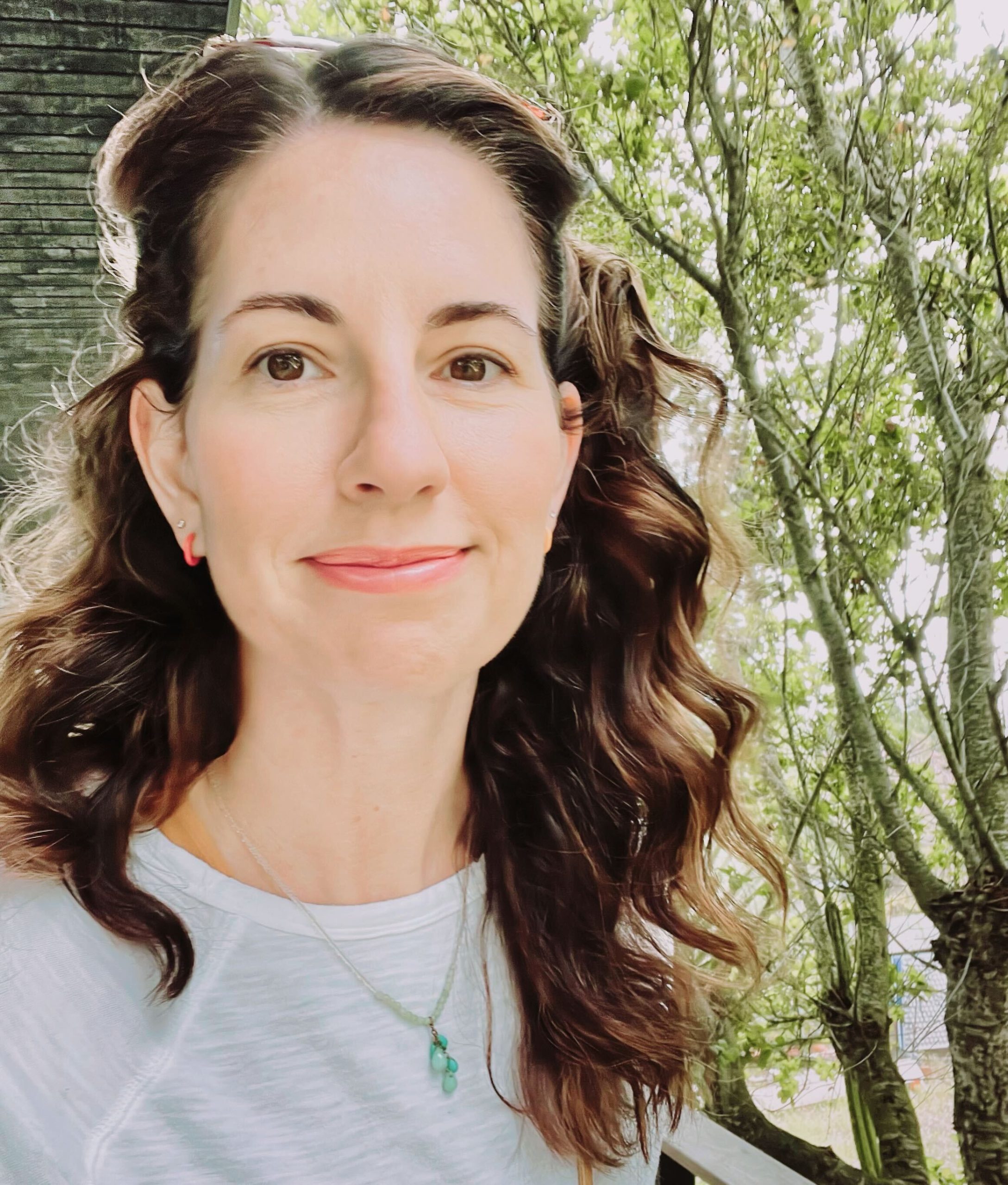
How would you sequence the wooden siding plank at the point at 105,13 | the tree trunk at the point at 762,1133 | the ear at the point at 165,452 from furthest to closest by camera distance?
the tree trunk at the point at 762,1133
the wooden siding plank at the point at 105,13
the ear at the point at 165,452

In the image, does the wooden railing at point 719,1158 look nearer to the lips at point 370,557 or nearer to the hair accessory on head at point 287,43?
the lips at point 370,557

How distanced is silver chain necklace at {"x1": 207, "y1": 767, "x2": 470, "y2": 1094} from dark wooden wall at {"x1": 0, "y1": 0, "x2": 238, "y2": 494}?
2.18 feet

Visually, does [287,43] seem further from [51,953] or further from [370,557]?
[51,953]

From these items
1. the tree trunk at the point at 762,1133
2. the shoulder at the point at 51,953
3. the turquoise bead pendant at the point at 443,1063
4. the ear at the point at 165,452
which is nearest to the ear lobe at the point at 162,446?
the ear at the point at 165,452

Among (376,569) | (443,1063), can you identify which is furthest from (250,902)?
(376,569)

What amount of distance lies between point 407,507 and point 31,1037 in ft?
1.81

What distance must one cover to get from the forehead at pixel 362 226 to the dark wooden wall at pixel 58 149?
1.49ft

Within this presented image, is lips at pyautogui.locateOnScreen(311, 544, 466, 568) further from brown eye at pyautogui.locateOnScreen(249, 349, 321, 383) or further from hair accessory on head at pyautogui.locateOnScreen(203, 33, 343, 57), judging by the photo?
hair accessory on head at pyautogui.locateOnScreen(203, 33, 343, 57)

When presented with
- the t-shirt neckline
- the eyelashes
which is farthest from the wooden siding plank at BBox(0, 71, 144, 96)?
the t-shirt neckline

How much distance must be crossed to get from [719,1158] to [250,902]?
0.70 meters

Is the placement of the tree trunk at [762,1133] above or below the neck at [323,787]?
below

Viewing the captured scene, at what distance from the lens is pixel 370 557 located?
0.87m

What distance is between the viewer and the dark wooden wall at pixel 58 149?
1334mm

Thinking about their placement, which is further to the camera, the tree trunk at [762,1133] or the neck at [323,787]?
the tree trunk at [762,1133]
